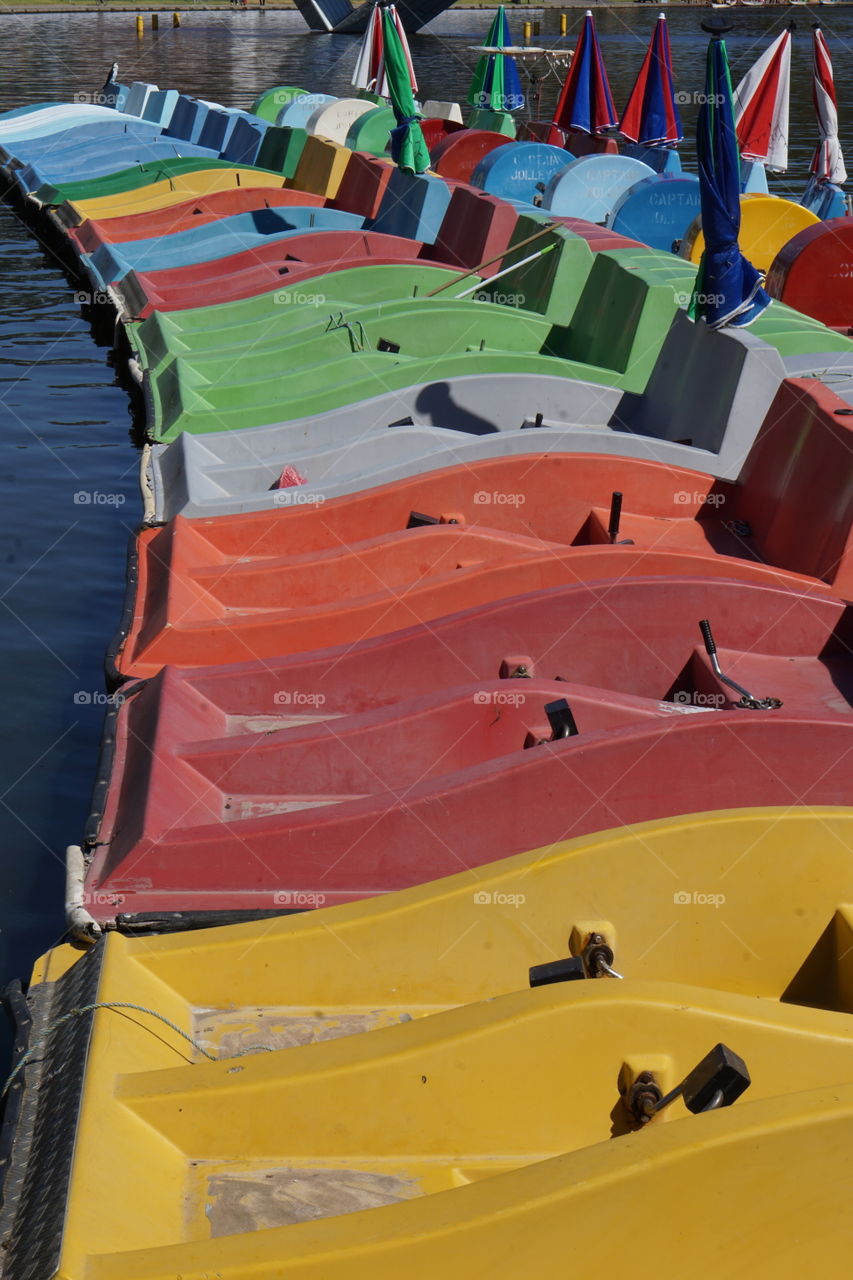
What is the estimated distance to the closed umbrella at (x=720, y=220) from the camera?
22.6 feet

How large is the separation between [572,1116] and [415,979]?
0.62m

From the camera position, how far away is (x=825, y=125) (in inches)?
537

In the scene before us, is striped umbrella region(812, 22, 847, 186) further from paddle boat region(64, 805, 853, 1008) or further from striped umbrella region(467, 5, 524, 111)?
paddle boat region(64, 805, 853, 1008)

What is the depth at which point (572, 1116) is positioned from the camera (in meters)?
3.22

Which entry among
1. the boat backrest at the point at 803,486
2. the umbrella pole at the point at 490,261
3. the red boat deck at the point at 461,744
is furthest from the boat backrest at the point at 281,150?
the red boat deck at the point at 461,744

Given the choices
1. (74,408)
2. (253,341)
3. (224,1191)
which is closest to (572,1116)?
(224,1191)

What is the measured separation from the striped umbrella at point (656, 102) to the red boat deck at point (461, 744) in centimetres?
1160

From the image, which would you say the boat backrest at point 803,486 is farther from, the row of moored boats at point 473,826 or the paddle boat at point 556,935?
the paddle boat at point 556,935

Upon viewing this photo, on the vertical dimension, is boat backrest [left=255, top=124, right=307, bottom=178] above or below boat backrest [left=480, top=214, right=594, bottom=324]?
above

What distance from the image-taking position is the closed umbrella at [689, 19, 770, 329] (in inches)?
272

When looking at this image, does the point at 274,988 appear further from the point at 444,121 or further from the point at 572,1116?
the point at 444,121

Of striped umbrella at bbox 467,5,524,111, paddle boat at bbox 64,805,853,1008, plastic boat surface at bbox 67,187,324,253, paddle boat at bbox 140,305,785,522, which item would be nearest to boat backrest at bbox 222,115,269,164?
plastic boat surface at bbox 67,187,324,253

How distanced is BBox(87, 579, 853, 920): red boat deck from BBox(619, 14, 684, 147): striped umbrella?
11.6m

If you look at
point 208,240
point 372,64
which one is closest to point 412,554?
point 208,240
